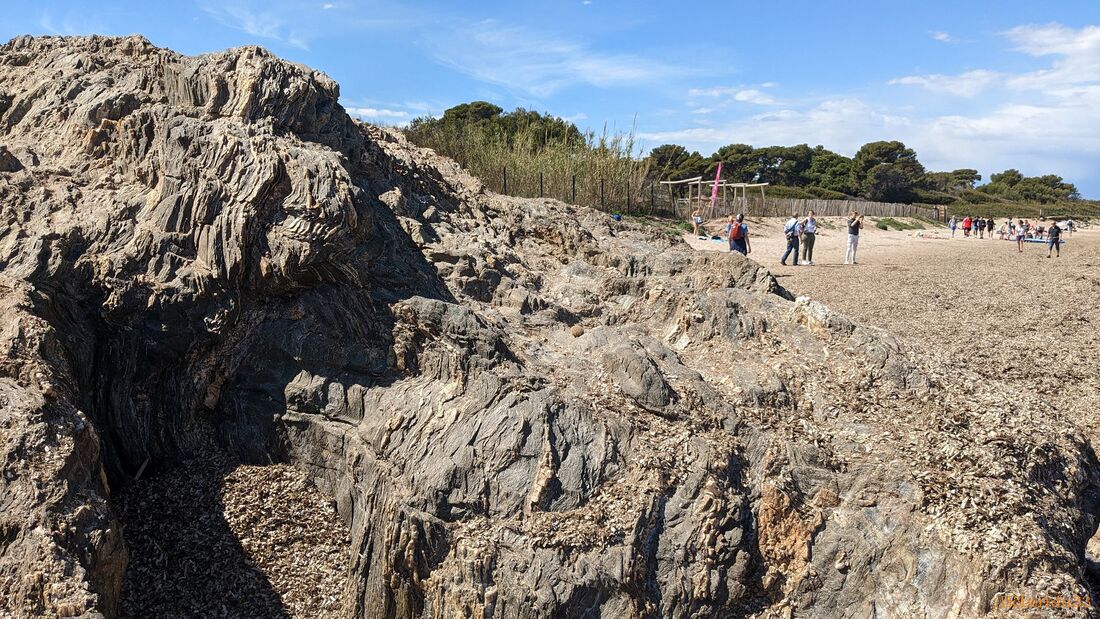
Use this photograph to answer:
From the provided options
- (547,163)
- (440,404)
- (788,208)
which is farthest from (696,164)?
(440,404)

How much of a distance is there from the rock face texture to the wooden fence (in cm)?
2332

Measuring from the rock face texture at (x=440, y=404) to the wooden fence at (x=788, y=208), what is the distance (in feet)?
76.5

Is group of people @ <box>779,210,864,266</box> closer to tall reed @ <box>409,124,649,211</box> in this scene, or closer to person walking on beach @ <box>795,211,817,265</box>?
person walking on beach @ <box>795,211,817,265</box>

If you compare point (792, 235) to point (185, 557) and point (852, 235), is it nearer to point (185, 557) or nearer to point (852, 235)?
point (852, 235)

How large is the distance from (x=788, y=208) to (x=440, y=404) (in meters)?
39.6

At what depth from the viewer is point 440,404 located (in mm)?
4793

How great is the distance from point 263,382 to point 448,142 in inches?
766

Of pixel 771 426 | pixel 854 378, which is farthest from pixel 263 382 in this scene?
pixel 854 378

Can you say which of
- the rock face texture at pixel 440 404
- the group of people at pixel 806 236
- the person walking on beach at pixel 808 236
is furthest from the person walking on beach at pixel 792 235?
the rock face texture at pixel 440 404

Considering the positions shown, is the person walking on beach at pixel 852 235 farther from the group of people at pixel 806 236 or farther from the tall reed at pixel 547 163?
the tall reed at pixel 547 163

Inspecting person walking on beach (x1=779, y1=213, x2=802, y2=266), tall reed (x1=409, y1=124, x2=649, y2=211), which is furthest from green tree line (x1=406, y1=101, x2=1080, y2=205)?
person walking on beach (x1=779, y1=213, x2=802, y2=266)

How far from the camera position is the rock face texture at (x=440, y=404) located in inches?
167

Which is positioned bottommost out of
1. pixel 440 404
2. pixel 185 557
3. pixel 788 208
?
pixel 185 557

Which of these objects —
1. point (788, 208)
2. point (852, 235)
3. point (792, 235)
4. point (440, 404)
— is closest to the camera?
point (440, 404)
